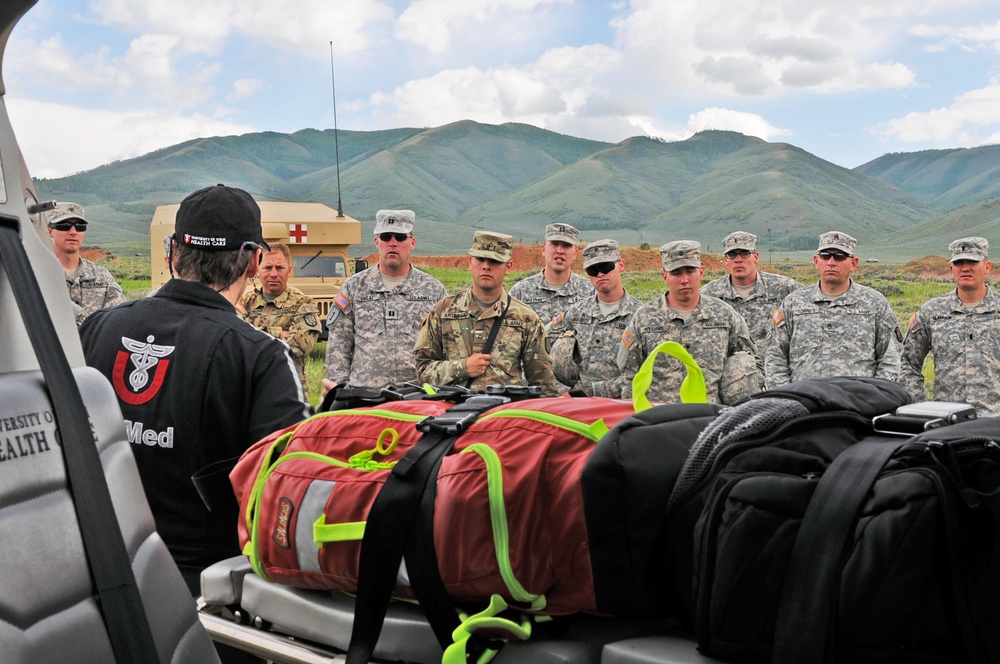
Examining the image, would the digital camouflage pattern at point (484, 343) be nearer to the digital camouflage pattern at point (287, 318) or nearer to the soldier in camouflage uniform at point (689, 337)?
the soldier in camouflage uniform at point (689, 337)

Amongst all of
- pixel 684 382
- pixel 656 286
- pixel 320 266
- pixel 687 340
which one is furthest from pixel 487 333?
pixel 656 286

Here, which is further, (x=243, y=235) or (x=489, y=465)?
(x=243, y=235)

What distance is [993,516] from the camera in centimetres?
111

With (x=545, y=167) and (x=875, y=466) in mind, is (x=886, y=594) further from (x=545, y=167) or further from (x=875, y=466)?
(x=545, y=167)

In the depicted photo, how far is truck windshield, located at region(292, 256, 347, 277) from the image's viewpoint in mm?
13828

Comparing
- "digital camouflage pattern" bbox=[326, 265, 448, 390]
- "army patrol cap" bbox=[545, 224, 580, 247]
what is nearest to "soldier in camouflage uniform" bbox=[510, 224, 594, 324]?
"army patrol cap" bbox=[545, 224, 580, 247]

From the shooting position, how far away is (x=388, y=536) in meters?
1.54

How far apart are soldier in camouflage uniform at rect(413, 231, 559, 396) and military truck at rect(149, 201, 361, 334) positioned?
26.8ft

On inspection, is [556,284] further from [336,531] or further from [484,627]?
[484,627]

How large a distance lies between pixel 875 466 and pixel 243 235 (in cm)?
189

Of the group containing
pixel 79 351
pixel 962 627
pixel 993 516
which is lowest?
pixel 962 627

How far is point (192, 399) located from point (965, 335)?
219 inches

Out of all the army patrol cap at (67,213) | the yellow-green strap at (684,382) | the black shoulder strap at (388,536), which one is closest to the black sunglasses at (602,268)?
the army patrol cap at (67,213)

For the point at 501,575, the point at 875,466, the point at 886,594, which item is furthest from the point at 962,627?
the point at 501,575
